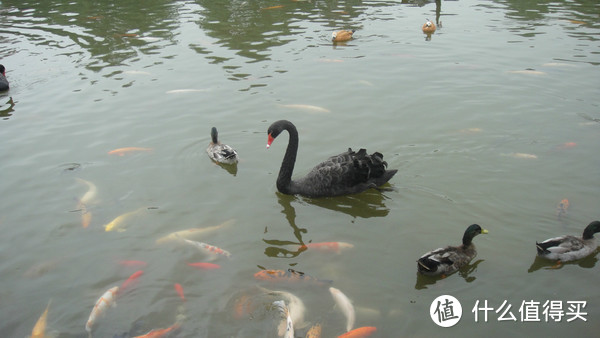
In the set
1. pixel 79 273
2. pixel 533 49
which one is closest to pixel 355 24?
pixel 533 49

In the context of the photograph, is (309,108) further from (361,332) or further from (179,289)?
(361,332)

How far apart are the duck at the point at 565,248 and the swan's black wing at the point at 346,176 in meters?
2.16

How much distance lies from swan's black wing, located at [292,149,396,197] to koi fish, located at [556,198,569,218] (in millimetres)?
2031

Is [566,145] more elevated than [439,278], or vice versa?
[566,145]

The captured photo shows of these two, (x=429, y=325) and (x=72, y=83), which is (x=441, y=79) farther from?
(x=72, y=83)

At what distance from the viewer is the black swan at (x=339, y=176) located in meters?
6.78

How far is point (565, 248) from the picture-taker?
5.30 m

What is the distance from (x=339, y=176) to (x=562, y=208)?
271 cm

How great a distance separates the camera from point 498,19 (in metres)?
14.7

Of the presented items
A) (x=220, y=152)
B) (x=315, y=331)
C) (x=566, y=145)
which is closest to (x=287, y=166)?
(x=220, y=152)

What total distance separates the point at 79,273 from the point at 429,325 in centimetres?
369

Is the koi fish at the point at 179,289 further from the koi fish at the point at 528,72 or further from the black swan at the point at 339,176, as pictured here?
the koi fish at the point at 528,72

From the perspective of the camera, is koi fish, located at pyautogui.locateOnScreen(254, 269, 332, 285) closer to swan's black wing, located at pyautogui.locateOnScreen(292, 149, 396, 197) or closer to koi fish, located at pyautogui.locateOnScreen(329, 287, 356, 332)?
koi fish, located at pyautogui.locateOnScreen(329, 287, 356, 332)

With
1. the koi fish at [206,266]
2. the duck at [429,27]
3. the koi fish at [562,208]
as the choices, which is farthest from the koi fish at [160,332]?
the duck at [429,27]
